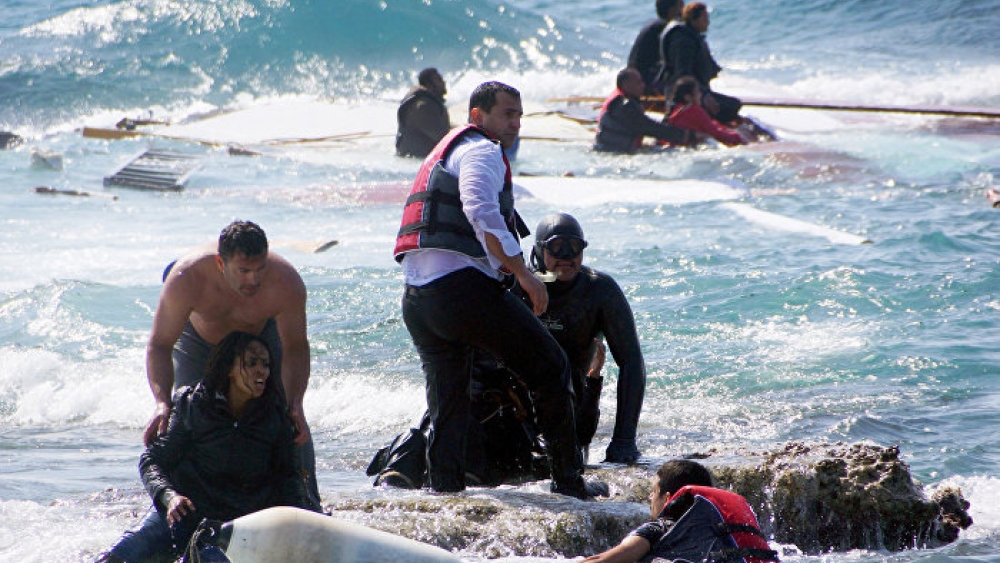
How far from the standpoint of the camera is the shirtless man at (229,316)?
14.2 ft

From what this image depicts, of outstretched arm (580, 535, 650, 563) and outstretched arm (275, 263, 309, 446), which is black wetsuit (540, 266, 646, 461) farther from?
outstretched arm (580, 535, 650, 563)

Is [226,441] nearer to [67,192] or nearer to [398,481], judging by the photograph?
[398,481]

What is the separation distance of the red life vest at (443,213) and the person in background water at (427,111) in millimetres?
9731

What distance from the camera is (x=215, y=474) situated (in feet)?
14.2

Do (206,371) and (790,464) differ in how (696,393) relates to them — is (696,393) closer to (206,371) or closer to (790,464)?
(790,464)

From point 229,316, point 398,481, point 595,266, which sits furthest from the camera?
point 595,266

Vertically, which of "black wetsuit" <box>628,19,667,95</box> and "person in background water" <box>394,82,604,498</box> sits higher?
"black wetsuit" <box>628,19,667,95</box>

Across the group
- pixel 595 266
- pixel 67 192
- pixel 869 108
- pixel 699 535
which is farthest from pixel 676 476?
pixel 869 108

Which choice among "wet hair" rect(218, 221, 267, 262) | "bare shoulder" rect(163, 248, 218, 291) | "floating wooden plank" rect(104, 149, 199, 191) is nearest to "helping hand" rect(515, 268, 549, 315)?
"wet hair" rect(218, 221, 267, 262)

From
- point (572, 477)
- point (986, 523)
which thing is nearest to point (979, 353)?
point (986, 523)

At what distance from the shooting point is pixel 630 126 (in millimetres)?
15141

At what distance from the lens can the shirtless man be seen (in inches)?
170

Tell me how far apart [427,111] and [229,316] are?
10357 millimetres

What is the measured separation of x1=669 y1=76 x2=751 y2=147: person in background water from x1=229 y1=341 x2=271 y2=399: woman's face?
11.1 meters
